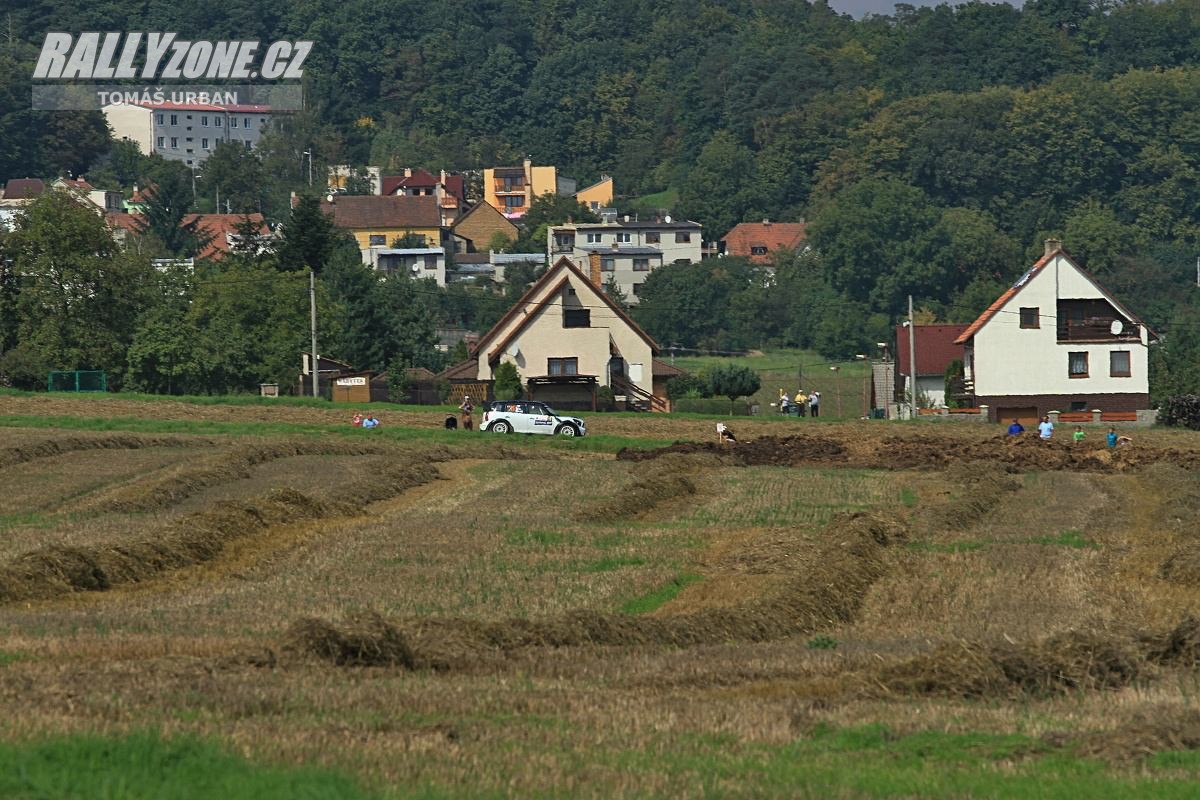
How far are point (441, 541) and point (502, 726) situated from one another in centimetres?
1535

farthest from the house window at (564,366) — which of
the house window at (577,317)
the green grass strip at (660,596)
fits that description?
the green grass strip at (660,596)

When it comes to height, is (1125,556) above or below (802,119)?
below

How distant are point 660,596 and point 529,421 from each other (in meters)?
40.0

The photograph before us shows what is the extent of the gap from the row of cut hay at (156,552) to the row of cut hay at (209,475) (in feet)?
10.2

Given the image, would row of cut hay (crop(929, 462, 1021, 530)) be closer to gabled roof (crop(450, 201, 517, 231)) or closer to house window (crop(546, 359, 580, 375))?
house window (crop(546, 359, 580, 375))

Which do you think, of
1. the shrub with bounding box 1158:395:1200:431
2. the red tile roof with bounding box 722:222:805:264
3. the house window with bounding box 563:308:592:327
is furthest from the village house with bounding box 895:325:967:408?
the red tile roof with bounding box 722:222:805:264

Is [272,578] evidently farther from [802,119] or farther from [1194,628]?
[802,119]

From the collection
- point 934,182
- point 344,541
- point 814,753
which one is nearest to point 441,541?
point 344,541

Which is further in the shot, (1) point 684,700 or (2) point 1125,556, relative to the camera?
(2) point 1125,556

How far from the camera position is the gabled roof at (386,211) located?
566 feet

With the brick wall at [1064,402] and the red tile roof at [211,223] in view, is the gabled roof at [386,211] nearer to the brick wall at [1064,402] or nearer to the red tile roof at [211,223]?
the red tile roof at [211,223]

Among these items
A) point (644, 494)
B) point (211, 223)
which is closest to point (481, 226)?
point (211, 223)

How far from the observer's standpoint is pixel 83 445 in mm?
49562

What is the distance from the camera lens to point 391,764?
12.2m
